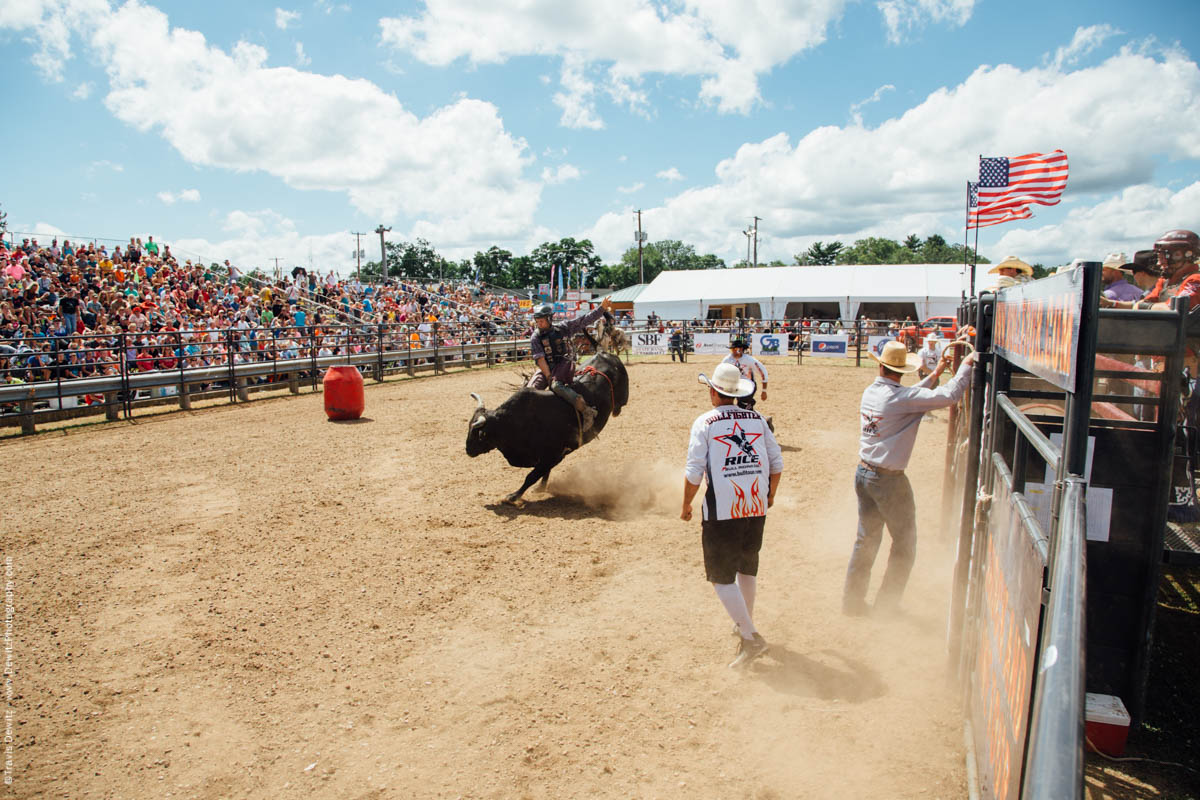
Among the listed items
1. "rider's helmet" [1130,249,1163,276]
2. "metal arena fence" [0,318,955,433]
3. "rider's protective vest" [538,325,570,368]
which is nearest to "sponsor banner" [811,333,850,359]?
"metal arena fence" [0,318,955,433]

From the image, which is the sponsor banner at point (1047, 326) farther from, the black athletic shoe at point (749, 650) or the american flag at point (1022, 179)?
the american flag at point (1022, 179)

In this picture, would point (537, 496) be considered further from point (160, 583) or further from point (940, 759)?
point (940, 759)

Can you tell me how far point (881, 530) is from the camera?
5.07m

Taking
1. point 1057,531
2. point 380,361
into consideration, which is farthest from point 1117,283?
point 380,361

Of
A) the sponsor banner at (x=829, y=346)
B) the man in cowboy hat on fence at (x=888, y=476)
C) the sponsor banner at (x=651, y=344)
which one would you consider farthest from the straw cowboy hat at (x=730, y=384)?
the sponsor banner at (x=651, y=344)

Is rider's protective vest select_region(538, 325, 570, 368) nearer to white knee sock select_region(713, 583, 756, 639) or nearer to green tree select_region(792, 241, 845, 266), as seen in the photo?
white knee sock select_region(713, 583, 756, 639)

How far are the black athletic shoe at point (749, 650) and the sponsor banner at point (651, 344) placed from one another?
26.3 metres

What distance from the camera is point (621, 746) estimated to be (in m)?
3.73

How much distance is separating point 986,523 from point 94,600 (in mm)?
6270

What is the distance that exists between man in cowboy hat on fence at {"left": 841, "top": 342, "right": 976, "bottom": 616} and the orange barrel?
36.1 ft

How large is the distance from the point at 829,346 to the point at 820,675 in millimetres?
25928

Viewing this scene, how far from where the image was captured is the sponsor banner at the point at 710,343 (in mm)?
30672

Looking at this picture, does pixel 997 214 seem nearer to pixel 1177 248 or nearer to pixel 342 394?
pixel 1177 248

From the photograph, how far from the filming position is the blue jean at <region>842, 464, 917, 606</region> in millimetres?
4971
